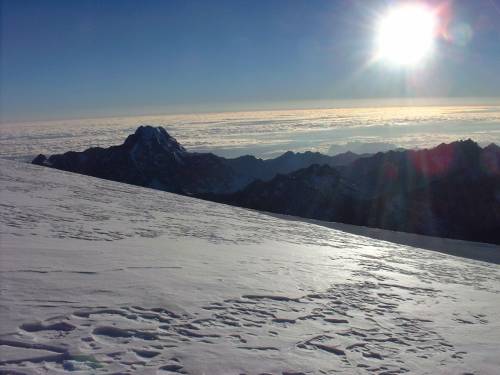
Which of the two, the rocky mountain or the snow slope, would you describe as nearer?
the snow slope

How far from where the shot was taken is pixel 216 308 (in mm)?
7836

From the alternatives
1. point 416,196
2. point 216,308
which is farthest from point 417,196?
point 216,308

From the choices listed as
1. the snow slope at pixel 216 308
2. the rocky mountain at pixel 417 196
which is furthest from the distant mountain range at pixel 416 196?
the snow slope at pixel 216 308

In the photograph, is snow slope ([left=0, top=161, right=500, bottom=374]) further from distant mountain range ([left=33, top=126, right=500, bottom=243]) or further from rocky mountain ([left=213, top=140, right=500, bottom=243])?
distant mountain range ([left=33, top=126, right=500, bottom=243])

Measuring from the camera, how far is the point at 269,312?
8.05m

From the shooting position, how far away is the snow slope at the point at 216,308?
228 inches

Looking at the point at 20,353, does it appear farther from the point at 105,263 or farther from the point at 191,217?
the point at 191,217

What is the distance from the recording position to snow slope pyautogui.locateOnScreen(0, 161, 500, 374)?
5.79 m

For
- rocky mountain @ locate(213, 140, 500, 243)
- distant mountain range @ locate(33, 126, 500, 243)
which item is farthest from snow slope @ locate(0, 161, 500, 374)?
distant mountain range @ locate(33, 126, 500, 243)

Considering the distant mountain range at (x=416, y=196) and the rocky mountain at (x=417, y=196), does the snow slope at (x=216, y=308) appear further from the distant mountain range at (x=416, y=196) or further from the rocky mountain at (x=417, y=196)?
the distant mountain range at (x=416, y=196)

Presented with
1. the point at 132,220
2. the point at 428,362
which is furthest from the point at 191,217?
the point at 428,362

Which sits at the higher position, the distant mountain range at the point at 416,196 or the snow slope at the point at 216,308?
the snow slope at the point at 216,308

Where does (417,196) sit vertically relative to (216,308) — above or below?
below

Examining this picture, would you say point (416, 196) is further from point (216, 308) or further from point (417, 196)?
point (216, 308)
